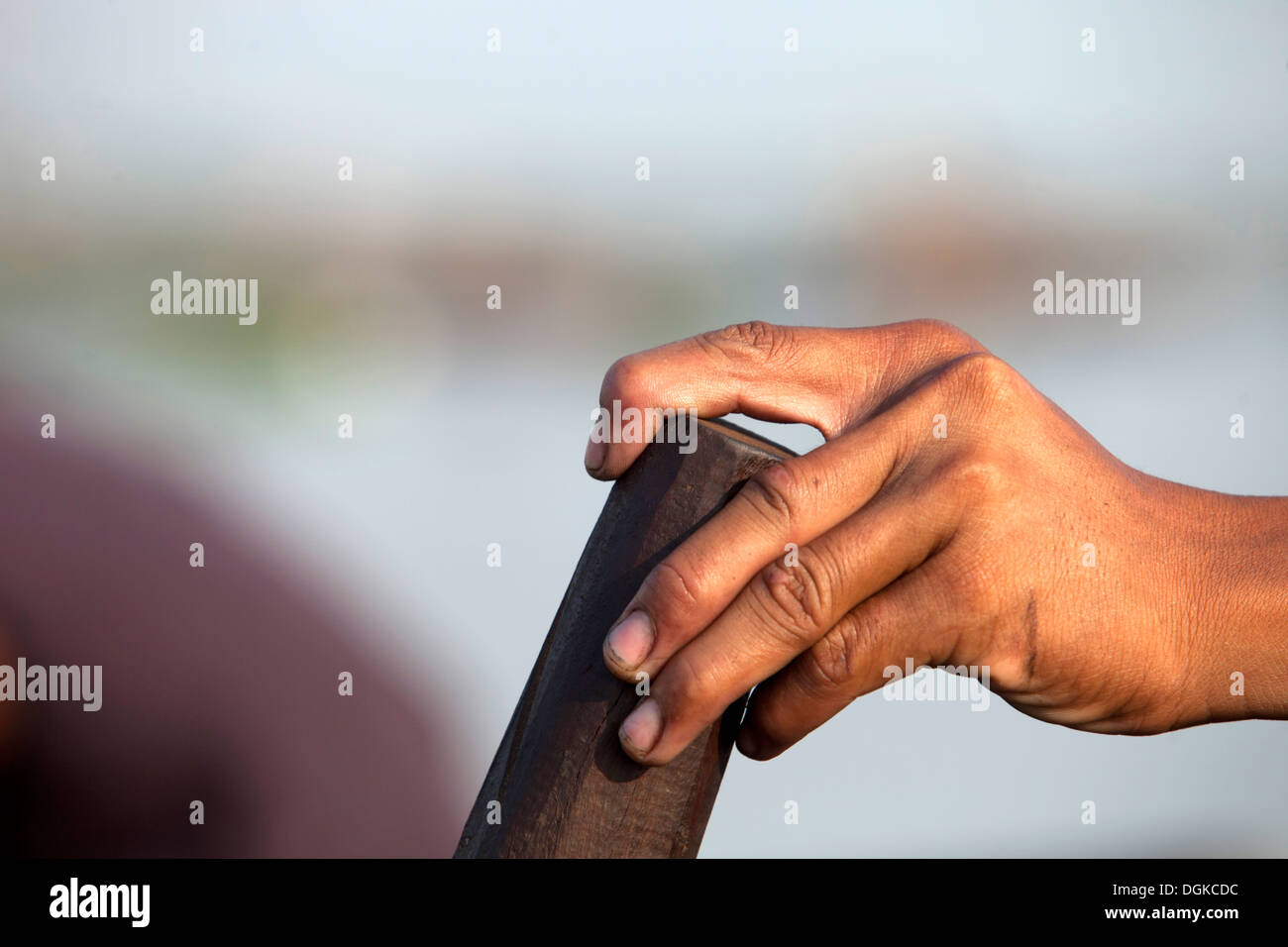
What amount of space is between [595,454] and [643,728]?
0.96ft

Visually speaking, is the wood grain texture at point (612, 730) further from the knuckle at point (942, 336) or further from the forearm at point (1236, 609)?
the forearm at point (1236, 609)

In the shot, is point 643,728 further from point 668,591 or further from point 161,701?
point 161,701

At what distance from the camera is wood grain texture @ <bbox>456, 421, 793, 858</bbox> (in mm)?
906

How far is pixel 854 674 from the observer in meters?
0.96

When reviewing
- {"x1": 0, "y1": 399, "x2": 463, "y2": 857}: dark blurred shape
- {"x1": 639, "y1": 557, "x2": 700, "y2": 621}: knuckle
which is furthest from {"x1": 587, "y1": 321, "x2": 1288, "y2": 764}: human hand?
{"x1": 0, "y1": 399, "x2": 463, "y2": 857}: dark blurred shape

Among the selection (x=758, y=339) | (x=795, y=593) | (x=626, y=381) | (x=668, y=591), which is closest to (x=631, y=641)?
(x=668, y=591)

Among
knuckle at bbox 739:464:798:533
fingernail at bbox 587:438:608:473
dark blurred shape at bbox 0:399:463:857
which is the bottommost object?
dark blurred shape at bbox 0:399:463:857

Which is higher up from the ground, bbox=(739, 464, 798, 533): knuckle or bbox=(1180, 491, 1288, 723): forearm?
bbox=(739, 464, 798, 533): knuckle

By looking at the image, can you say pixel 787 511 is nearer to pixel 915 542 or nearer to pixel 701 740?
pixel 915 542

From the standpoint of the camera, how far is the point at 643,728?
2.90ft

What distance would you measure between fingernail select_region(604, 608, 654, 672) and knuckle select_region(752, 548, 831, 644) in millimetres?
115

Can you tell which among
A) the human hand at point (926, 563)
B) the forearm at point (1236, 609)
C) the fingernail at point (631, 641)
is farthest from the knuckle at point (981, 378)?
the fingernail at point (631, 641)

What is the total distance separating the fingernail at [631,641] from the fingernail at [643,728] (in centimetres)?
4

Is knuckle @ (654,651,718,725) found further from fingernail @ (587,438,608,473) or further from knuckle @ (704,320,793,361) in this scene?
knuckle @ (704,320,793,361)
